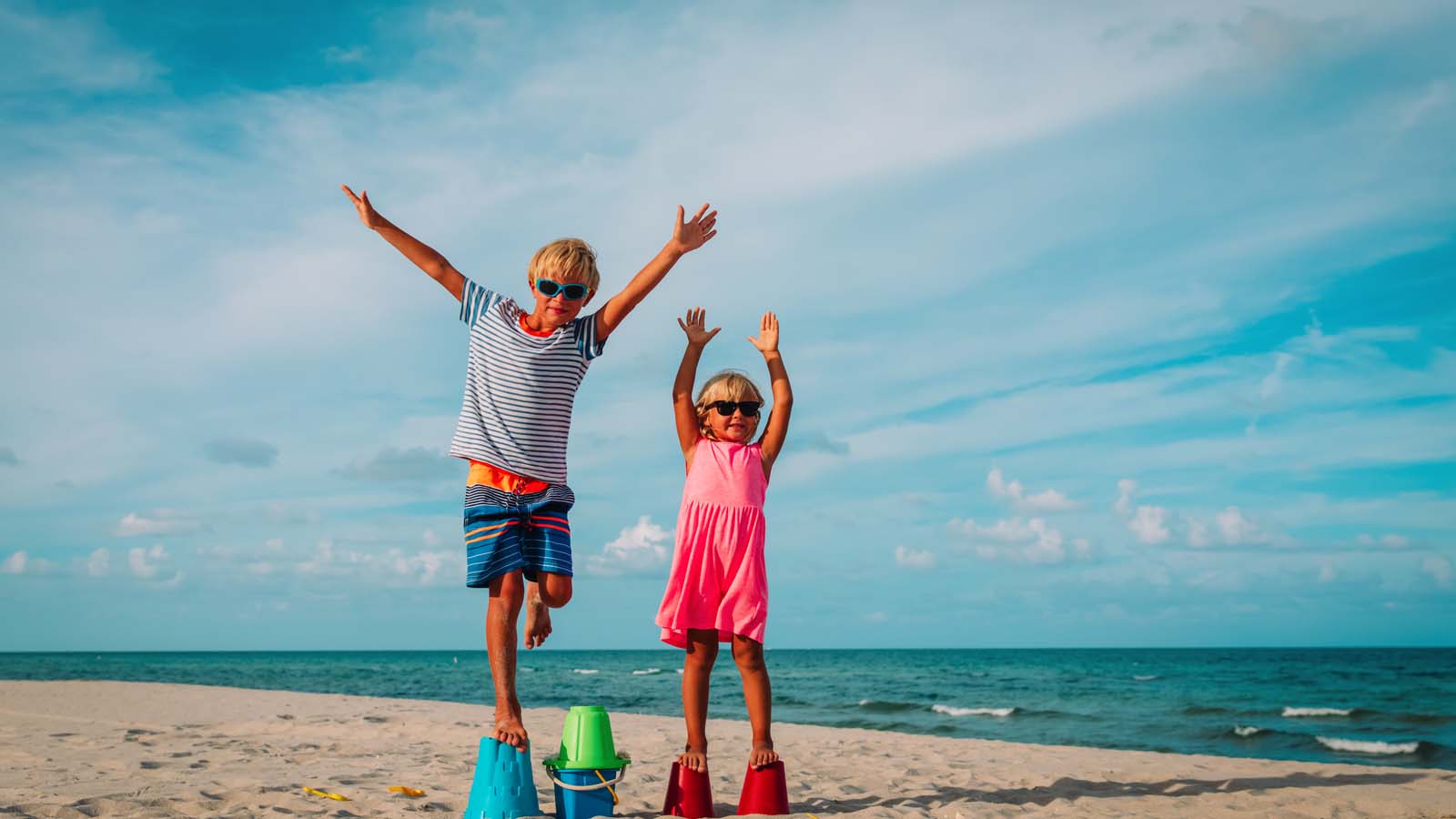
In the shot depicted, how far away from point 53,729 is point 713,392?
22.3 feet

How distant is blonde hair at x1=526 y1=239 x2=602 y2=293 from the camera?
439 centimetres

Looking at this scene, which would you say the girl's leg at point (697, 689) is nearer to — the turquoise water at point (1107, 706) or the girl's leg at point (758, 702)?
the girl's leg at point (758, 702)

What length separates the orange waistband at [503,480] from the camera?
4254mm

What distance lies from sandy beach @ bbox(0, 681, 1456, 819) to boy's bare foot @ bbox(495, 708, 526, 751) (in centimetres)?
85

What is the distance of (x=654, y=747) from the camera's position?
26.6 feet

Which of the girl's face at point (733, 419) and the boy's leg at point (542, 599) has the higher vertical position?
the girl's face at point (733, 419)

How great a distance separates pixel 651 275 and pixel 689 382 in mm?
605

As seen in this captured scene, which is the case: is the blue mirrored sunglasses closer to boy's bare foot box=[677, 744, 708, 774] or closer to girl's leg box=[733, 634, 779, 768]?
girl's leg box=[733, 634, 779, 768]

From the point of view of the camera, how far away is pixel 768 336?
494cm

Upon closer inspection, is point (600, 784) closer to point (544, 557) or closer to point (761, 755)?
point (761, 755)

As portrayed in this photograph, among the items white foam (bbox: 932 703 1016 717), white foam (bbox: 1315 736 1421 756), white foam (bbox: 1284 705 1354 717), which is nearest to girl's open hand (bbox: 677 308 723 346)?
white foam (bbox: 1315 736 1421 756)

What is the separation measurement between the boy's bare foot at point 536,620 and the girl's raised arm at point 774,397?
3.91ft

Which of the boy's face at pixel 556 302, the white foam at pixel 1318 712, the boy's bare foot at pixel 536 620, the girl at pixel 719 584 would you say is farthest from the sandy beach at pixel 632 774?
the white foam at pixel 1318 712

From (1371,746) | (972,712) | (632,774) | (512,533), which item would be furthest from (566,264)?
(972,712)
